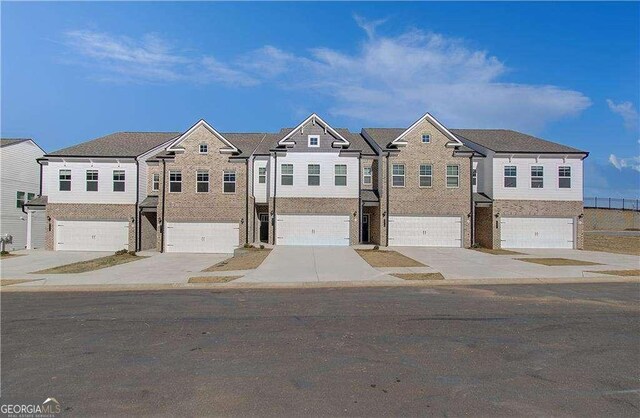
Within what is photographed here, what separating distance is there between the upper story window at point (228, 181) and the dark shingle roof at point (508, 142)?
17930 mm

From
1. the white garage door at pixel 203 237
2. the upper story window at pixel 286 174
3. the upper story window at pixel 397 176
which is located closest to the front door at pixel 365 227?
the upper story window at pixel 397 176

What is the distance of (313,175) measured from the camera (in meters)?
27.2

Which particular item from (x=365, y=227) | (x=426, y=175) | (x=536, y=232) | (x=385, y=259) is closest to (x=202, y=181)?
(x=365, y=227)

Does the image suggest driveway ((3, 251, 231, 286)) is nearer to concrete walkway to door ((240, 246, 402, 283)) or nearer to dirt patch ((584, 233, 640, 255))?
concrete walkway to door ((240, 246, 402, 283))

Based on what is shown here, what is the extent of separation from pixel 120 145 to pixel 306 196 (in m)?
14.7

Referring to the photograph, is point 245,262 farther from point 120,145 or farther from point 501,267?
point 120,145

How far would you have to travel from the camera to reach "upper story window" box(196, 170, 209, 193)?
26.8 m

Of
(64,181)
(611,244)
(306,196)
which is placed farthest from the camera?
(611,244)

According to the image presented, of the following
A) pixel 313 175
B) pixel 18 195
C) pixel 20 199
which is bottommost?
pixel 20 199

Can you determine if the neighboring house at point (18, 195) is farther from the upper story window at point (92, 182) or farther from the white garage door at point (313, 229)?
the white garage door at point (313, 229)

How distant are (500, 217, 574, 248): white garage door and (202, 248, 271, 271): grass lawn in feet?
54.4

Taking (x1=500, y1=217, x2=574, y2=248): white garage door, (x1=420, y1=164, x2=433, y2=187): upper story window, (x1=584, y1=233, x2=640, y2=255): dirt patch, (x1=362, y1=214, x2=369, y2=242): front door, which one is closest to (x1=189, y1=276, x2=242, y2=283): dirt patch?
(x1=420, y1=164, x2=433, y2=187): upper story window

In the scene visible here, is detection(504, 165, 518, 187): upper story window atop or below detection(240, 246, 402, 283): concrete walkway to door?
atop

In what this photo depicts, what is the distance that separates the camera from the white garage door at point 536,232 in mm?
27078
